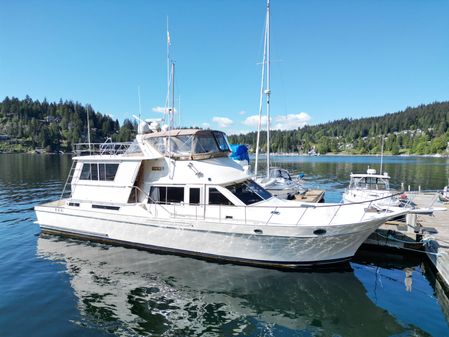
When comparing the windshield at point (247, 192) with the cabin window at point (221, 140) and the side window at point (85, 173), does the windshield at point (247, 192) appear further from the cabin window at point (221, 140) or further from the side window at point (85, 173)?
the side window at point (85, 173)

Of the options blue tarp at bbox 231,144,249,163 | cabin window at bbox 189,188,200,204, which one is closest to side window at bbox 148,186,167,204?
cabin window at bbox 189,188,200,204

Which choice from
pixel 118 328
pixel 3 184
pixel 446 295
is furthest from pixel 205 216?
pixel 3 184

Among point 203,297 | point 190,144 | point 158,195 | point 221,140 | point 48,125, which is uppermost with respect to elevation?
point 48,125

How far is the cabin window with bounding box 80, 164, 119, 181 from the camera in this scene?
12570 mm

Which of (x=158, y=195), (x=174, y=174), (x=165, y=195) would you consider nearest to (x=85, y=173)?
(x=158, y=195)

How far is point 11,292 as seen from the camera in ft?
28.3

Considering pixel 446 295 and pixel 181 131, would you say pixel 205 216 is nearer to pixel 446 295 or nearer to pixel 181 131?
pixel 181 131

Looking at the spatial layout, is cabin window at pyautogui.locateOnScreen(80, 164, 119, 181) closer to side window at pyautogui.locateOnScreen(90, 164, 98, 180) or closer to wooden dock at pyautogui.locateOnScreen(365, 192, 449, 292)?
side window at pyautogui.locateOnScreen(90, 164, 98, 180)

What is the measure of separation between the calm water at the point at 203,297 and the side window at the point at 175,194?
2218 mm

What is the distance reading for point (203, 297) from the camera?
8.53m

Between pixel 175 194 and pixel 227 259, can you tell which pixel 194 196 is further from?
pixel 227 259

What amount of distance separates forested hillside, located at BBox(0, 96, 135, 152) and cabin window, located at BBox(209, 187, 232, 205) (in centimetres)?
11122

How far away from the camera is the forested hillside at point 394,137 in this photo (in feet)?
461

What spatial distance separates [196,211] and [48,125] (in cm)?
15868
